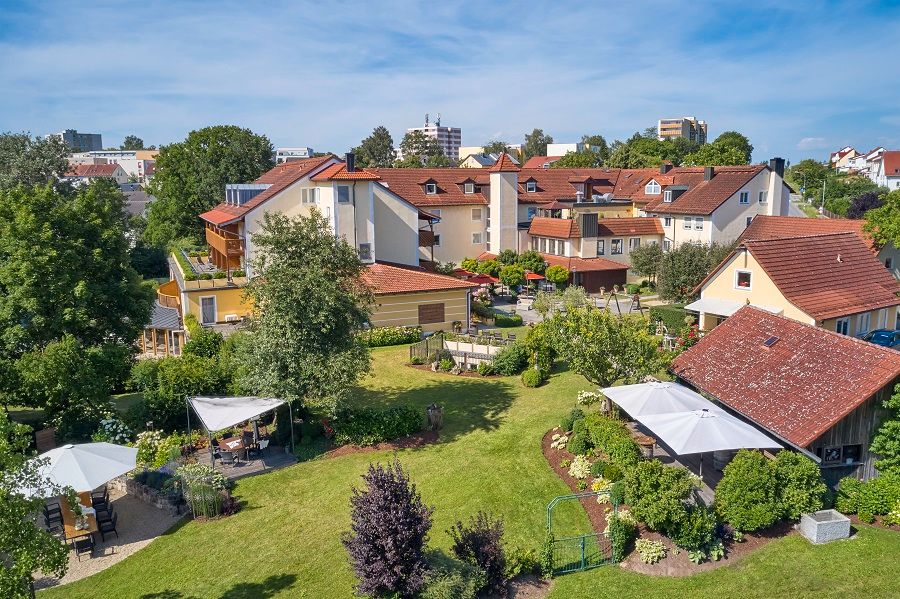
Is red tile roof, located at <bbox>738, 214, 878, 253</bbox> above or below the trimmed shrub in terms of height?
above

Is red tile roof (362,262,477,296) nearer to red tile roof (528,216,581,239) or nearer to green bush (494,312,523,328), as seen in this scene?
green bush (494,312,523,328)

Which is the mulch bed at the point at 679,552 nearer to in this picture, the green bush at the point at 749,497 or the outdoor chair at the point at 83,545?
the green bush at the point at 749,497

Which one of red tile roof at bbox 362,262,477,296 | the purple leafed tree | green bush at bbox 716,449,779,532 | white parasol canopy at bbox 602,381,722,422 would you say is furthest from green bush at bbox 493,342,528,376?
the purple leafed tree

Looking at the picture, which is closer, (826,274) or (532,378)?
(532,378)

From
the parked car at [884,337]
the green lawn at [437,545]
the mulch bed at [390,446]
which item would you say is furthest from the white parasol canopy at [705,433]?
the parked car at [884,337]

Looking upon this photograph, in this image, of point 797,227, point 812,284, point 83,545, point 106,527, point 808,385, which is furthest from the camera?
point 797,227

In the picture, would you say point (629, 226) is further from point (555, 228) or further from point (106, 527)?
point (106, 527)

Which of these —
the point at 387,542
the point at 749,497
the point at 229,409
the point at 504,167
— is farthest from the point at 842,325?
the point at 504,167

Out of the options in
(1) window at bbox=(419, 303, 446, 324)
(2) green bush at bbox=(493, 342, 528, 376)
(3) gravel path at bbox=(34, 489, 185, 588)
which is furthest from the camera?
(1) window at bbox=(419, 303, 446, 324)
